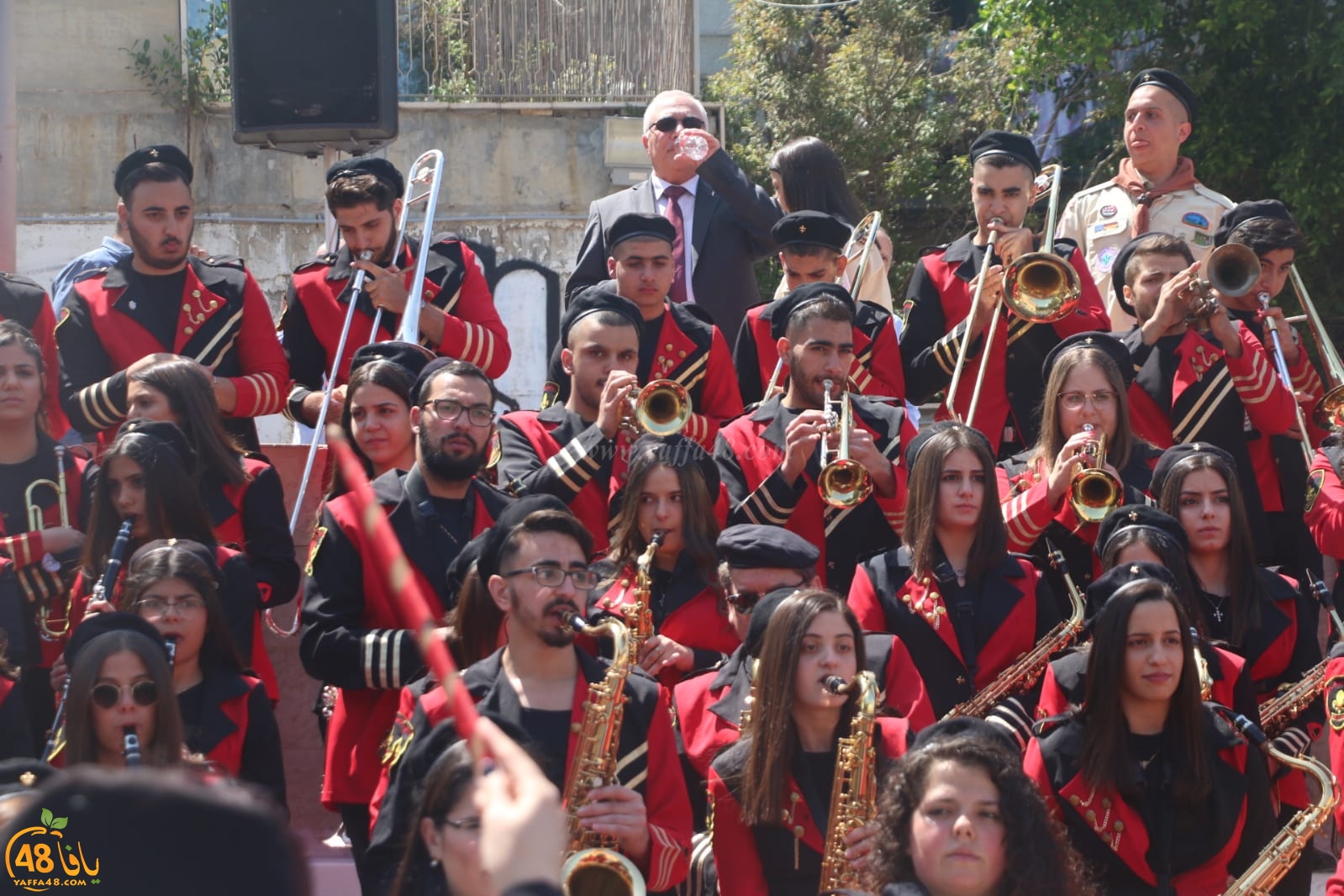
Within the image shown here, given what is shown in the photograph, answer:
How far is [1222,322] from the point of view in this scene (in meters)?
6.69

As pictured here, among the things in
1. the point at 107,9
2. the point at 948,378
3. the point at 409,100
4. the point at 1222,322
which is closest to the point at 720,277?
the point at 948,378

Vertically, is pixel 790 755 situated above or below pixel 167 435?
below

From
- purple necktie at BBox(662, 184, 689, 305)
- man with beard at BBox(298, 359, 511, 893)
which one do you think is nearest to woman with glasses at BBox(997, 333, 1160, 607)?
man with beard at BBox(298, 359, 511, 893)

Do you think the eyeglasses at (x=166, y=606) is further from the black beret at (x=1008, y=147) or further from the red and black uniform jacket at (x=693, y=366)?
the black beret at (x=1008, y=147)

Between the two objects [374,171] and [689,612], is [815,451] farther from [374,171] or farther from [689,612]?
[374,171]

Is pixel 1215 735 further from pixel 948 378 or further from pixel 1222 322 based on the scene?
pixel 948 378

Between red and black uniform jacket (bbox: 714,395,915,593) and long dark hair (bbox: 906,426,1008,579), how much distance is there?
335mm

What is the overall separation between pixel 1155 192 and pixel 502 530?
157 inches

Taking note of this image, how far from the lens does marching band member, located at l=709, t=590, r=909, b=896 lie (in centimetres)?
479

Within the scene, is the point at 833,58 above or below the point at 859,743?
above

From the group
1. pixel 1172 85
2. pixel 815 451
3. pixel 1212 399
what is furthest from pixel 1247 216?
pixel 815 451

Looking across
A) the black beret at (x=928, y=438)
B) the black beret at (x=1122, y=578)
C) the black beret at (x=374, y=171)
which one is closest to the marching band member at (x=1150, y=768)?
the black beret at (x=1122, y=578)

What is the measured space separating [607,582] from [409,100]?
9.97 metres

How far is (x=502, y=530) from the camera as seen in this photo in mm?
5027
